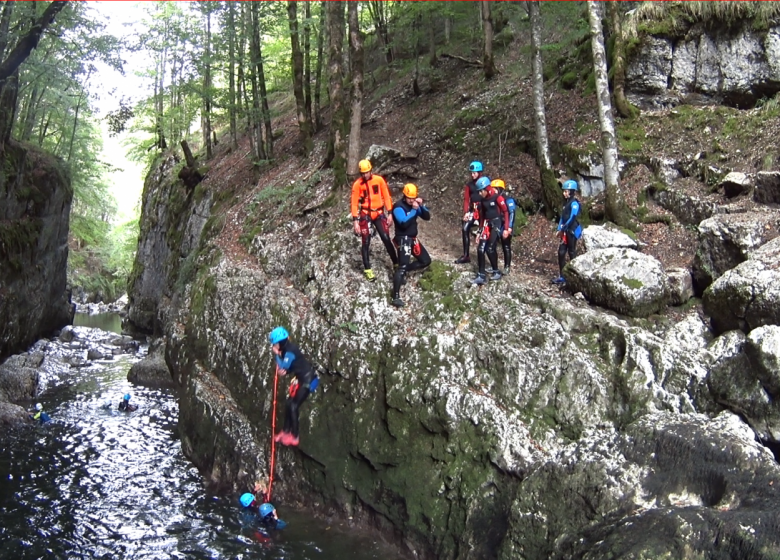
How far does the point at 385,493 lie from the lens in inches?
352

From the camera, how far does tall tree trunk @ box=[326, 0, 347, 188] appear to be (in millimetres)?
15336

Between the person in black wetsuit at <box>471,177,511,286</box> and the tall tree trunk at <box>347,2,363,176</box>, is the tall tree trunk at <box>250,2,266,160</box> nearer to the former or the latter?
the tall tree trunk at <box>347,2,363,176</box>

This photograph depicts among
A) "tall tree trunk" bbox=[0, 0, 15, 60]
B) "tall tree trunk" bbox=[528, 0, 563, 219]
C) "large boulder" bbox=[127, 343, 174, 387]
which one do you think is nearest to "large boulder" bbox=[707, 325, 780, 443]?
"tall tree trunk" bbox=[528, 0, 563, 219]

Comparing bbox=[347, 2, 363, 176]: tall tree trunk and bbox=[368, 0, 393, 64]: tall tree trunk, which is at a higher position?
bbox=[368, 0, 393, 64]: tall tree trunk

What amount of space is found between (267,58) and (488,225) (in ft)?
51.9

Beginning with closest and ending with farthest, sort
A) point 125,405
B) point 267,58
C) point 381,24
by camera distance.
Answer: point 125,405 → point 267,58 → point 381,24

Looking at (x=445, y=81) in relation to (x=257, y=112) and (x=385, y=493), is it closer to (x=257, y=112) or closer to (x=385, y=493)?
(x=257, y=112)

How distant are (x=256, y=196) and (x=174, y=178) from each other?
1351 cm

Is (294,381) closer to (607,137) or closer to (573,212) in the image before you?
(573,212)

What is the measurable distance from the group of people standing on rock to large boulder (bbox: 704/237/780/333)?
265 cm

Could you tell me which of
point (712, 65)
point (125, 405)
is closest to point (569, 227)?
point (712, 65)

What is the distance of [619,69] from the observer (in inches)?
538

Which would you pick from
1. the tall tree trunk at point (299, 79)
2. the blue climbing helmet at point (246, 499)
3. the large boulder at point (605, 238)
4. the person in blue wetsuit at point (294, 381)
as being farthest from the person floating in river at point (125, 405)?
the large boulder at point (605, 238)

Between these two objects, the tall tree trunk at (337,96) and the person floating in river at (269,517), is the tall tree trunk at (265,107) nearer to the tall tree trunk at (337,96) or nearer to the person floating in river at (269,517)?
the tall tree trunk at (337,96)
